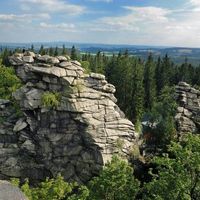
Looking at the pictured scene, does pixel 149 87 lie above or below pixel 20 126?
above

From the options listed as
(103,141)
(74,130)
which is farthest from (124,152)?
(74,130)

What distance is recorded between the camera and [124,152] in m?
51.3

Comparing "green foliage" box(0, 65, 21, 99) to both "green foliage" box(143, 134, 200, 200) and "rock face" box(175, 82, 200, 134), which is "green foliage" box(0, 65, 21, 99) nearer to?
"rock face" box(175, 82, 200, 134)

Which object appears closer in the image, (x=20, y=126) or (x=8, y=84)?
(x=20, y=126)

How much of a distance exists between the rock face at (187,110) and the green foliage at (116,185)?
103ft

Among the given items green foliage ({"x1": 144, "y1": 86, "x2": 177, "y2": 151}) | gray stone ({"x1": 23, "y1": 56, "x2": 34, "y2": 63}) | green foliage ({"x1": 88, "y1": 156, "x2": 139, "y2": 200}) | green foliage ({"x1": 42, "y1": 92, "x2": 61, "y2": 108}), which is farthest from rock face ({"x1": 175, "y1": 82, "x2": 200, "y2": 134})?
green foliage ({"x1": 88, "y1": 156, "x2": 139, "y2": 200})

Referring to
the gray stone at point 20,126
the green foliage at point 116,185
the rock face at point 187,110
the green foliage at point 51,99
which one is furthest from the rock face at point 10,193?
the rock face at point 187,110

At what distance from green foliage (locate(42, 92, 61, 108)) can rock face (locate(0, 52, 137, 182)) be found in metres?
0.41

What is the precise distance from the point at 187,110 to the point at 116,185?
3695cm

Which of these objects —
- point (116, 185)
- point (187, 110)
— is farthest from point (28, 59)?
point (116, 185)

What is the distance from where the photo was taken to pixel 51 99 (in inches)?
1981

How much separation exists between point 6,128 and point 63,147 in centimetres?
925

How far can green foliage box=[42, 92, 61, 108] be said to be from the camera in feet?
165

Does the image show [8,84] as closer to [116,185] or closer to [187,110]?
[187,110]
